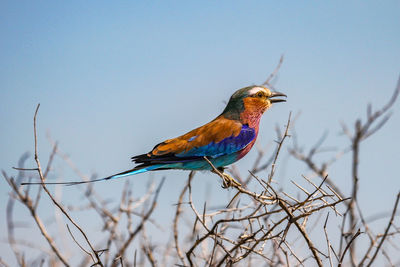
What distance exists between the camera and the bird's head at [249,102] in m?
5.46

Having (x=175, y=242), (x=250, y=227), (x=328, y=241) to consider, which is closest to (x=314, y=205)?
(x=328, y=241)

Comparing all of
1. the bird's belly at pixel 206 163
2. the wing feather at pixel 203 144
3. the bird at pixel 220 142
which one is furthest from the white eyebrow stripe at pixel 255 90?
the bird's belly at pixel 206 163

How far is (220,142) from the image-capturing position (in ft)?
16.5

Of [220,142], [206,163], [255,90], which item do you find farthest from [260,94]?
[206,163]

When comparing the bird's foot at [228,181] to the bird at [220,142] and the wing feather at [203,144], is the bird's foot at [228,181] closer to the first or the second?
the bird at [220,142]

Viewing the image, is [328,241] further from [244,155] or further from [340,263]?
[244,155]

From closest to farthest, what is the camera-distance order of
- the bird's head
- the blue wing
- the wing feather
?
the wing feather → the blue wing → the bird's head

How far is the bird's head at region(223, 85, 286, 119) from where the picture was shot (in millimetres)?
5457

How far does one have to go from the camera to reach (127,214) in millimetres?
5871

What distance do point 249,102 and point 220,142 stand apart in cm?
68

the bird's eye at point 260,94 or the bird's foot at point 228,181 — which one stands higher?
the bird's eye at point 260,94

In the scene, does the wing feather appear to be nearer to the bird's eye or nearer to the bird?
the bird

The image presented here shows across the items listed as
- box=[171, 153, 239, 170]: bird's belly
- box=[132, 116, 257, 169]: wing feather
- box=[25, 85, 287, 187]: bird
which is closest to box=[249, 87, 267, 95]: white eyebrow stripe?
box=[25, 85, 287, 187]: bird

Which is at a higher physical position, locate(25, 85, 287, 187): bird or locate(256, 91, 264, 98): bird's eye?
locate(256, 91, 264, 98): bird's eye
